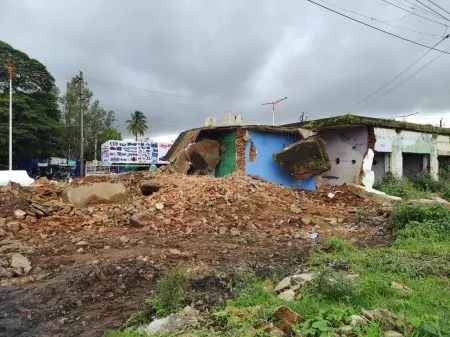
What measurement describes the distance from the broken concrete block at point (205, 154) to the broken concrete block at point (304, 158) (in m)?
2.06

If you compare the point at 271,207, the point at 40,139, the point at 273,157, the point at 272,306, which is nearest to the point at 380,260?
the point at 272,306

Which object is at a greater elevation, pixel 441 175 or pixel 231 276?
pixel 441 175

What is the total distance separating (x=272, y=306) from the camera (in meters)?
4.16

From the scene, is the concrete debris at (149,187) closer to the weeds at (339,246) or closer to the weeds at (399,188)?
the weeds at (339,246)

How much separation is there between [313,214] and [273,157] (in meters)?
3.74

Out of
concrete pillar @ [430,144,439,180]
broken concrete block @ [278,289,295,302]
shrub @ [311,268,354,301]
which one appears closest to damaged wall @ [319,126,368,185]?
concrete pillar @ [430,144,439,180]

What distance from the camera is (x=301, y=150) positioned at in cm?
1394

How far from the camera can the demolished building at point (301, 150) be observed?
13766mm

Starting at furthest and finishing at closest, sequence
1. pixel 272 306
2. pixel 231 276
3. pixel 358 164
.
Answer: pixel 358 164, pixel 231 276, pixel 272 306

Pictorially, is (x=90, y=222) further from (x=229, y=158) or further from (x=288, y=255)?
(x=229, y=158)

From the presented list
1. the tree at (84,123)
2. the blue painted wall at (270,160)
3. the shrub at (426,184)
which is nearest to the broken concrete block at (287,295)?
the blue painted wall at (270,160)

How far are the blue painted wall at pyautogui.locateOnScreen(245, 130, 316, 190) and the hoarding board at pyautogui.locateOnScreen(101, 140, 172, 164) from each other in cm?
1914

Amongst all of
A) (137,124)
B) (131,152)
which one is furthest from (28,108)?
(137,124)

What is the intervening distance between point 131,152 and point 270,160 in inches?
843
